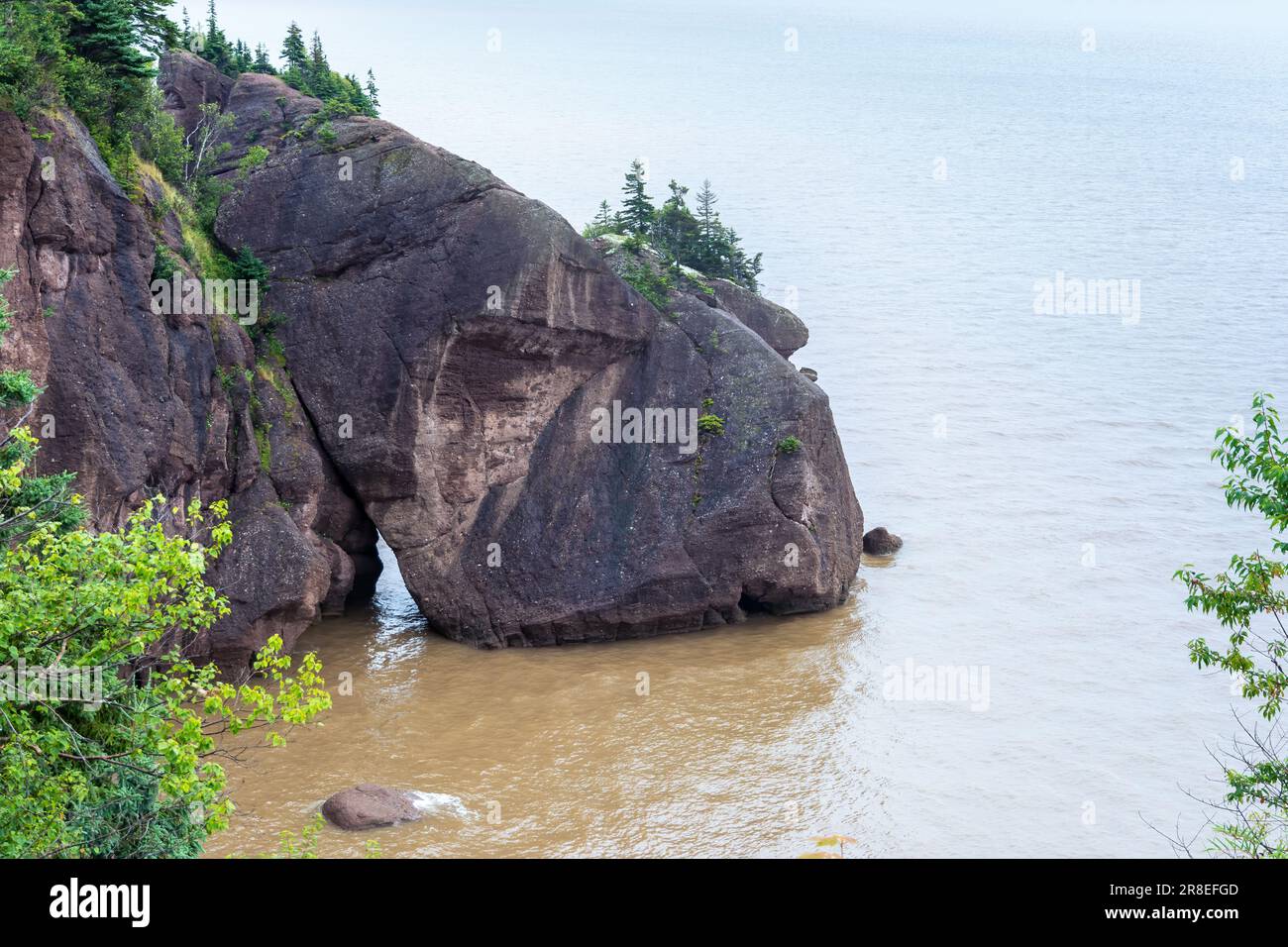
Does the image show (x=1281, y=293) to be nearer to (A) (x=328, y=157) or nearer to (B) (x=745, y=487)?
(B) (x=745, y=487)

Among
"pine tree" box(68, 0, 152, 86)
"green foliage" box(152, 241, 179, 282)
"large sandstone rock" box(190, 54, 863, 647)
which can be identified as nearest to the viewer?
"green foliage" box(152, 241, 179, 282)

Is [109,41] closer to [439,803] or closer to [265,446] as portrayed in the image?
[265,446]

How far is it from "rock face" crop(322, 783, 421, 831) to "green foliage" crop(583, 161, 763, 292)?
2333 cm

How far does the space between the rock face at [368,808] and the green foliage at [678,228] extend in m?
23.3

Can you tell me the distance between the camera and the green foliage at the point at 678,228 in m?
47.7

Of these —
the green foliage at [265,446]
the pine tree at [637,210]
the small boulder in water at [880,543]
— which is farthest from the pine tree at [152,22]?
the small boulder in water at [880,543]

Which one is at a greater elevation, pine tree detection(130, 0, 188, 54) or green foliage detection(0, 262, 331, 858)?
pine tree detection(130, 0, 188, 54)

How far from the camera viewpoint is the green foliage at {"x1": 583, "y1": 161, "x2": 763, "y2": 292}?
4772 centimetres

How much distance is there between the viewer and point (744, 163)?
11900cm

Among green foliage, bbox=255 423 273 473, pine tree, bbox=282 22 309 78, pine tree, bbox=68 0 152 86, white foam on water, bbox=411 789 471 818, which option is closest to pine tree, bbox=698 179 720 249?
pine tree, bbox=282 22 309 78

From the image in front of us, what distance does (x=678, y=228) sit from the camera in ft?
163

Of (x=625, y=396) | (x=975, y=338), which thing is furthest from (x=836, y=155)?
(x=625, y=396)

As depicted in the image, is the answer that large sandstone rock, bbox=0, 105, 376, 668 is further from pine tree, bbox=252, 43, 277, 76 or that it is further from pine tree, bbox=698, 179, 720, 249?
pine tree, bbox=698, 179, 720, 249

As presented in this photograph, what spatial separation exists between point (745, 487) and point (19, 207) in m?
20.6
